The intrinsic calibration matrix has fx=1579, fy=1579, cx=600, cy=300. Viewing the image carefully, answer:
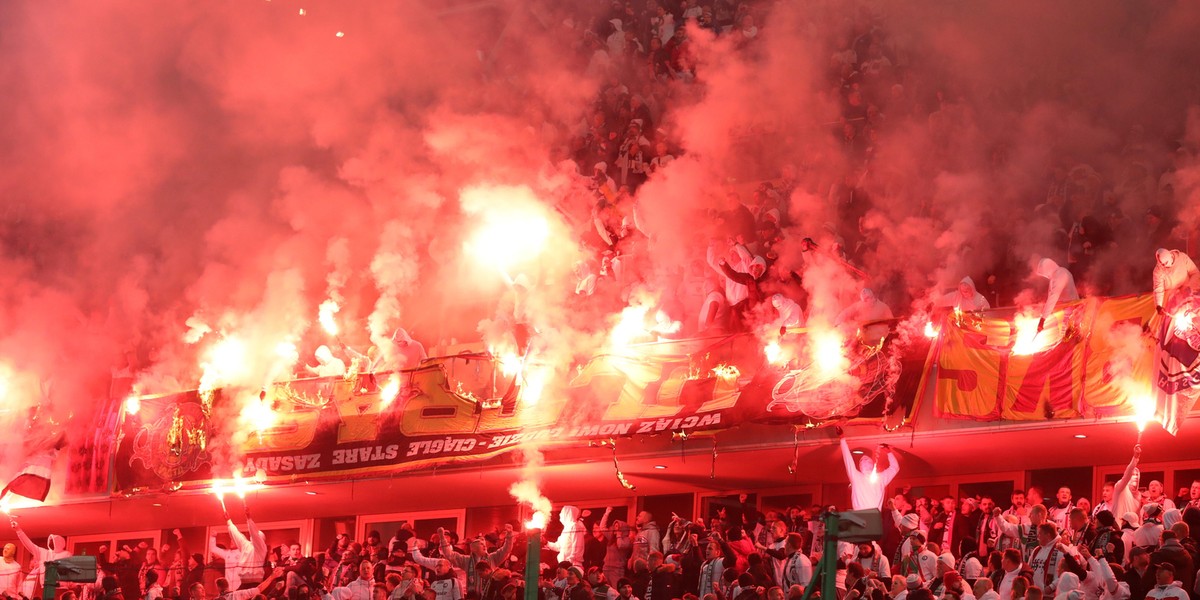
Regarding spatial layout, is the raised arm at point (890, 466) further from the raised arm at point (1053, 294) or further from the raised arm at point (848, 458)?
the raised arm at point (1053, 294)

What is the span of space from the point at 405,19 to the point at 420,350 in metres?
6.08

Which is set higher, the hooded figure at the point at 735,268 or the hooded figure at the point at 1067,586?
the hooded figure at the point at 735,268

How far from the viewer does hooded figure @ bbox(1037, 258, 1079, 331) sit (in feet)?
47.5

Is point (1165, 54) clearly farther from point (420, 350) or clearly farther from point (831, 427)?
point (420, 350)

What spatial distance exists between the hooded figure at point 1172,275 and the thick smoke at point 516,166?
1864 mm

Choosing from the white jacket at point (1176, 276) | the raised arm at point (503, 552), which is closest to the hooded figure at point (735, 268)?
the raised arm at point (503, 552)

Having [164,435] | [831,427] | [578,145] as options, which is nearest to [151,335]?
[164,435]

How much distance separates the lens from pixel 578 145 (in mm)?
20266

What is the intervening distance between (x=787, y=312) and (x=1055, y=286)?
2723mm

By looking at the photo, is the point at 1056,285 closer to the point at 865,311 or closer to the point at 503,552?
the point at 865,311

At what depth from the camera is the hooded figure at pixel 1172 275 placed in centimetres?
1368

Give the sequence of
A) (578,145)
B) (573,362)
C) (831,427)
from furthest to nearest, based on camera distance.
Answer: (578,145) → (573,362) → (831,427)

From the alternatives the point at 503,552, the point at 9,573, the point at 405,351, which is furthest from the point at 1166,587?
the point at 9,573

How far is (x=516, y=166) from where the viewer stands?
67.5ft
